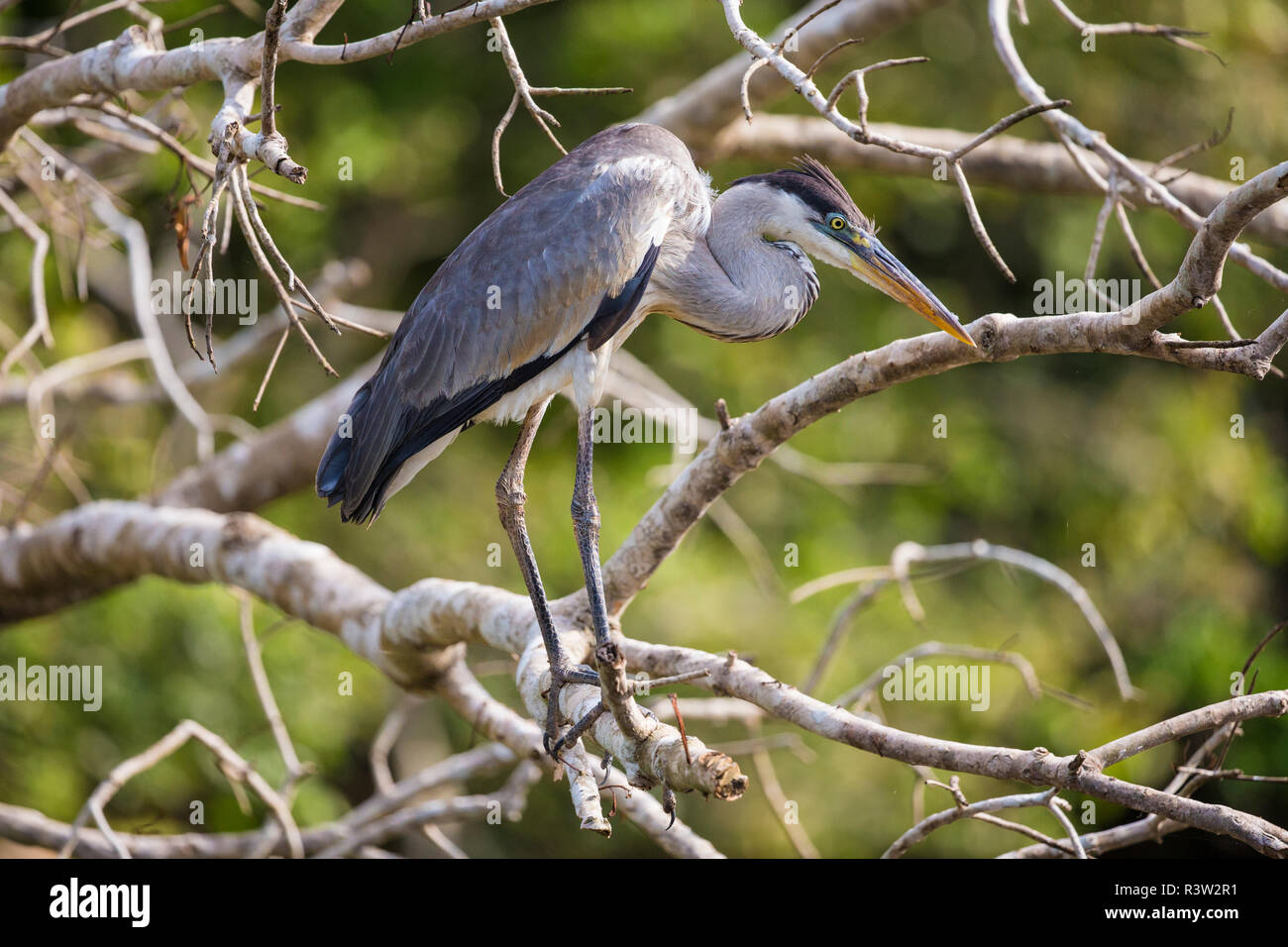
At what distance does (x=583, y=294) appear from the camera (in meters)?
2.64

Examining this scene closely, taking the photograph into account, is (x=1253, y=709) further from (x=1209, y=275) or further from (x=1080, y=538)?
(x=1080, y=538)


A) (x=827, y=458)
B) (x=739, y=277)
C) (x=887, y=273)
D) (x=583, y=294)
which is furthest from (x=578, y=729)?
(x=827, y=458)

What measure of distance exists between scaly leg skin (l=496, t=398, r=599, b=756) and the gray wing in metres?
0.28

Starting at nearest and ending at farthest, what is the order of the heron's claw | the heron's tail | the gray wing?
the heron's claw
the gray wing
the heron's tail

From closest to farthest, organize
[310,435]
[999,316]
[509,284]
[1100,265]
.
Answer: [999,316], [509,284], [310,435], [1100,265]

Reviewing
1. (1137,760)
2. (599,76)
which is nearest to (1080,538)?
(1137,760)

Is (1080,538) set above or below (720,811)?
above

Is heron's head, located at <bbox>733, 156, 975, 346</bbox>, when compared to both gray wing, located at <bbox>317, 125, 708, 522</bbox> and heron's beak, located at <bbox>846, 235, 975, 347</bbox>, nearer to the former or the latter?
heron's beak, located at <bbox>846, 235, 975, 347</bbox>

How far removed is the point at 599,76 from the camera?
6621 millimetres

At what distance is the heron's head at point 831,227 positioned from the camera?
2799 millimetres

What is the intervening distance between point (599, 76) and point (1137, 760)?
455 cm

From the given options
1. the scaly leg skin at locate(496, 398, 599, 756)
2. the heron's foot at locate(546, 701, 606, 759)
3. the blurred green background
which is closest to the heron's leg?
the scaly leg skin at locate(496, 398, 599, 756)

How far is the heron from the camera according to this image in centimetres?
264

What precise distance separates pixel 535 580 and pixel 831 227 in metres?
1.05
